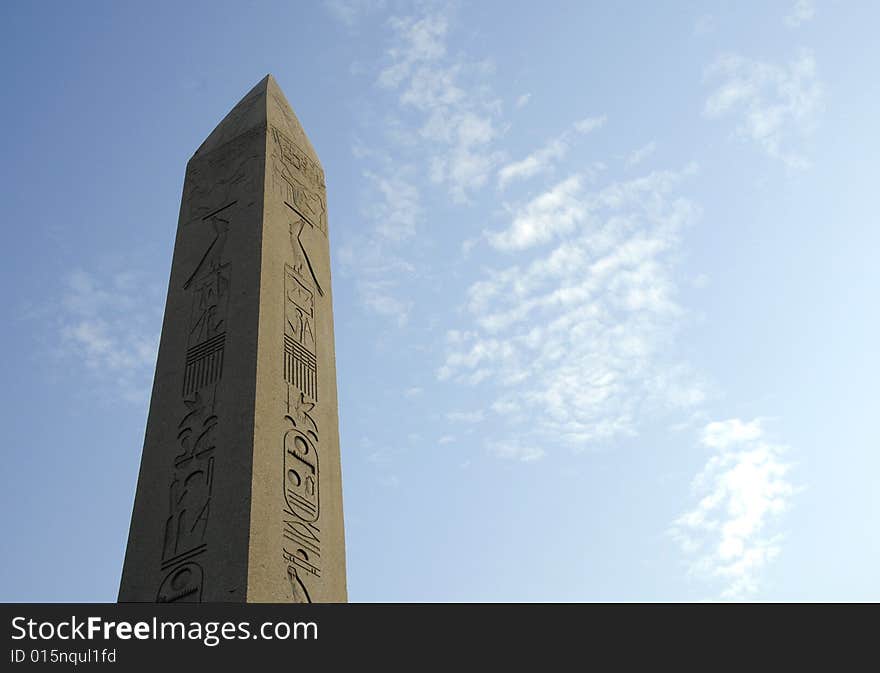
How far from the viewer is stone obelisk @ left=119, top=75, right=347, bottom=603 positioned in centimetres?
694

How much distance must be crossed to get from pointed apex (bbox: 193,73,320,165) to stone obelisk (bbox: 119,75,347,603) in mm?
192

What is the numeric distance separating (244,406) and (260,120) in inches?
142

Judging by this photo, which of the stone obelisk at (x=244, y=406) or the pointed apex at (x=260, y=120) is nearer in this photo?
the stone obelisk at (x=244, y=406)

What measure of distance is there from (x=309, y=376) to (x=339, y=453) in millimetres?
607

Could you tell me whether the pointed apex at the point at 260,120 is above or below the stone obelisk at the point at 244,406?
above

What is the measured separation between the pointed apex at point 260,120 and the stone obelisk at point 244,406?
19 centimetres

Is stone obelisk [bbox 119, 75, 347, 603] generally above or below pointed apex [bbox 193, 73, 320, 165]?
below

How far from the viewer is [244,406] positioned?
7.53 m

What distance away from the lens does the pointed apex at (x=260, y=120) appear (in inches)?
403

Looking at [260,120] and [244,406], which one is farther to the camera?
[260,120]

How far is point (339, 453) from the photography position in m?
8.18

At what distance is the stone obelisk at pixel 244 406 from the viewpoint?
694 centimetres
